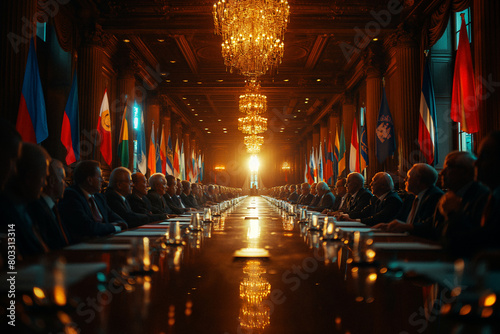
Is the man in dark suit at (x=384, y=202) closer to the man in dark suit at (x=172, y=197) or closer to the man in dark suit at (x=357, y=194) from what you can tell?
the man in dark suit at (x=357, y=194)

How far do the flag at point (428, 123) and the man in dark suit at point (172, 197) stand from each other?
4.92 meters

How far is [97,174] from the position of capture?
369 cm

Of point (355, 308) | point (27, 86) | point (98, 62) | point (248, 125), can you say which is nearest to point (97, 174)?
point (27, 86)

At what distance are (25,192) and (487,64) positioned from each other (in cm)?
576

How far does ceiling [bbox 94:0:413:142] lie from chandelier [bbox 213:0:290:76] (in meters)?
1.00

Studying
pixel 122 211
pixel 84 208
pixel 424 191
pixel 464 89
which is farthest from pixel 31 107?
pixel 464 89

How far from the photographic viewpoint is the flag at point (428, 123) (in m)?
7.52

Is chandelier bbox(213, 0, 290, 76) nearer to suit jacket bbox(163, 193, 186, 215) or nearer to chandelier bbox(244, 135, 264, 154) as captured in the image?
A: suit jacket bbox(163, 193, 186, 215)

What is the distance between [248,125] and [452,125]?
20.8ft

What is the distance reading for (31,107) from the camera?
5555mm

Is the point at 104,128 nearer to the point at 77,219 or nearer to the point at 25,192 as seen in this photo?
the point at 77,219

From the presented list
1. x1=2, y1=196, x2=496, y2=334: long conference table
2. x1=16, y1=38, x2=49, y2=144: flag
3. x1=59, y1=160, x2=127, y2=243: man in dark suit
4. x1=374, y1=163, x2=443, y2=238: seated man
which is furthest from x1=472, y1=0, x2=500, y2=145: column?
x1=16, y1=38, x2=49, y2=144: flag

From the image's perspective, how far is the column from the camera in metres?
5.35

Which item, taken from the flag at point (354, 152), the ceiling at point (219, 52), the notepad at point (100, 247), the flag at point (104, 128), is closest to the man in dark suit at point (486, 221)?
the notepad at point (100, 247)
